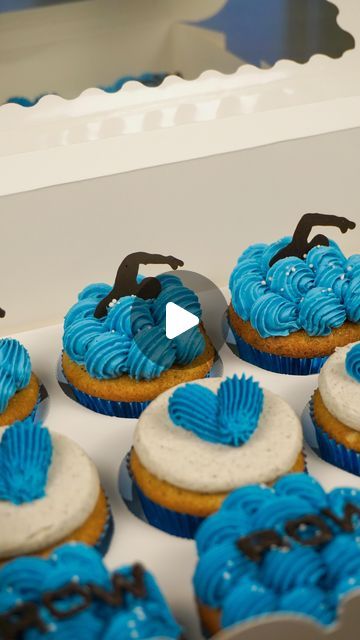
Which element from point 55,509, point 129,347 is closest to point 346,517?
point 55,509

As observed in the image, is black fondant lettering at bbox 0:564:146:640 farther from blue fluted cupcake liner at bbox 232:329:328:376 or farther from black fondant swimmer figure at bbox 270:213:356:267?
black fondant swimmer figure at bbox 270:213:356:267

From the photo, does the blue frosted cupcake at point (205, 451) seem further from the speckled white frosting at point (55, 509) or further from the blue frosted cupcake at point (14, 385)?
the blue frosted cupcake at point (14, 385)

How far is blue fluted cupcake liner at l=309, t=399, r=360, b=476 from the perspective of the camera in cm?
199

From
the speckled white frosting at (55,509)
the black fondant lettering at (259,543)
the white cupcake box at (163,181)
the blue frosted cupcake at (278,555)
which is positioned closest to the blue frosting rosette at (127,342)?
the white cupcake box at (163,181)

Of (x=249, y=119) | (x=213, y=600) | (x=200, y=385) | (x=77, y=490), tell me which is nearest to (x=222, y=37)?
(x=249, y=119)

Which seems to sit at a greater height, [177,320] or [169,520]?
[177,320]

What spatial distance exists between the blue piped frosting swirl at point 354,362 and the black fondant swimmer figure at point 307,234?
1.40 ft

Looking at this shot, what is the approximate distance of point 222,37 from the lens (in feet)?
13.4

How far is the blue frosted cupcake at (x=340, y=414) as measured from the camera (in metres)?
1.98

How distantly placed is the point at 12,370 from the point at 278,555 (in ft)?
2.88

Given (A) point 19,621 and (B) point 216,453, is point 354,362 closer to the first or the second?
(B) point 216,453

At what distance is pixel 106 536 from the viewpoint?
182 cm

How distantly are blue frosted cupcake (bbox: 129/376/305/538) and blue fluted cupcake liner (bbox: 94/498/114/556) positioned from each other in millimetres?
86

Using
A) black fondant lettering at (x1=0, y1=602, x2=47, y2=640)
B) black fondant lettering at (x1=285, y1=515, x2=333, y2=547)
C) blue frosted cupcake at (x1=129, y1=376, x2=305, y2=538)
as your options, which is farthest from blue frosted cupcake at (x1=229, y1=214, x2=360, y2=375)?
black fondant lettering at (x1=0, y1=602, x2=47, y2=640)
